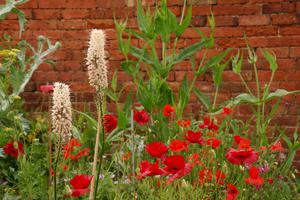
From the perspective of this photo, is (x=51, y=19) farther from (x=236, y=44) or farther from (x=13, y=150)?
(x=13, y=150)

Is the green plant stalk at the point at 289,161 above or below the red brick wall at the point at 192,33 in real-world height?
below

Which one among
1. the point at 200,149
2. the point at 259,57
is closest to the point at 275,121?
the point at 259,57

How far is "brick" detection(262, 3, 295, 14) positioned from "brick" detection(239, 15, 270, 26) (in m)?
0.05

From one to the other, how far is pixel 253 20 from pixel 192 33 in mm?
419

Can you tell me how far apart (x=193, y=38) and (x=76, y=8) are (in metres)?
0.90

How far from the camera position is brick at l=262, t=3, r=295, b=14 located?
463cm

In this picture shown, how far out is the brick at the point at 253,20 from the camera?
15.3 feet

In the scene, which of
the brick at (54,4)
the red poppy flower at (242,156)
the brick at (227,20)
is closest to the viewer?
the red poppy flower at (242,156)

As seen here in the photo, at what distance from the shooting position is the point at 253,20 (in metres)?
4.71

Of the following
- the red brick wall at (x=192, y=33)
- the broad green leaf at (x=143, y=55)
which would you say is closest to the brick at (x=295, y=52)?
the red brick wall at (x=192, y=33)

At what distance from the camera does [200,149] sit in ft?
11.4

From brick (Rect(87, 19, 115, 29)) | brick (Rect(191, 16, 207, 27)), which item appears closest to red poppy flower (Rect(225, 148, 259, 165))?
brick (Rect(191, 16, 207, 27))

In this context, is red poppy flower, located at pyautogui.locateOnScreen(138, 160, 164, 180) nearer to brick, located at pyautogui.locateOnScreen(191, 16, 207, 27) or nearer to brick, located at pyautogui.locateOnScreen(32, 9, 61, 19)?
brick, located at pyautogui.locateOnScreen(191, 16, 207, 27)

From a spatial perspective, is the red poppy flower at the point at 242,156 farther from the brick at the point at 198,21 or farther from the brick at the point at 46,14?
the brick at the point at 46,14
